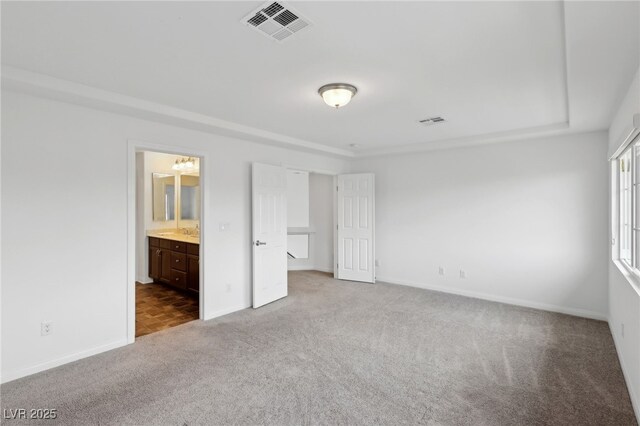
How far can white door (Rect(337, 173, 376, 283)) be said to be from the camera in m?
5.78

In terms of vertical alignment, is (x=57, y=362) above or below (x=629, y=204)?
below

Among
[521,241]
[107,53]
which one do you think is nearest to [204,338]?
[107,53]

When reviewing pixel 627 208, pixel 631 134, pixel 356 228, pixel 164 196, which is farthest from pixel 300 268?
pixel 631 134

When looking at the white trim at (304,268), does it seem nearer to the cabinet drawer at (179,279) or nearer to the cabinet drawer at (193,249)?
the cabinet drawer at (179,279)

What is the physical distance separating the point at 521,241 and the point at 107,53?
5069mm

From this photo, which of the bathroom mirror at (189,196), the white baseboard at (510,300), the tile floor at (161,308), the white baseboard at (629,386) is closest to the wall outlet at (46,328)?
the tile floor at (161,308)

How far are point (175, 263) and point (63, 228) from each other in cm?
242

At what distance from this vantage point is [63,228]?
9.29 feet

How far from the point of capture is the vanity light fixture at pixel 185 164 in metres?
5.82

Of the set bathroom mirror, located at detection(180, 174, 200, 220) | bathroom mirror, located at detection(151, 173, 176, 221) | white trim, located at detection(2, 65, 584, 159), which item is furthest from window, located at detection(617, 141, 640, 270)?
bathroom mirror, located at detection(151, 173, 176, 221)

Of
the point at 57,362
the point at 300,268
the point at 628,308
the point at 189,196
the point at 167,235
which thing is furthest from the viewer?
the point at 300,268

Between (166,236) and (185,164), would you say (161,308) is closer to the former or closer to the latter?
(166,236)

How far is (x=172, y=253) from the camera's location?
5.23 m

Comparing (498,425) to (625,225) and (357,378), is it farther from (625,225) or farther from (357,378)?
(625,225)
